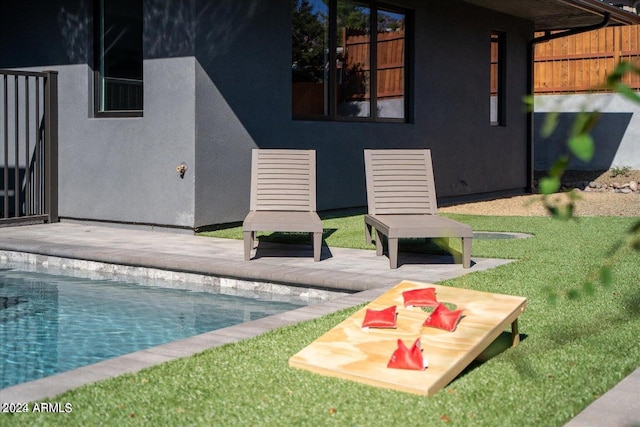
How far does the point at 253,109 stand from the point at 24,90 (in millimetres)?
3046

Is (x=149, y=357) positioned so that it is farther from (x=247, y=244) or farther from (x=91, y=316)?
(x=247, y=244)

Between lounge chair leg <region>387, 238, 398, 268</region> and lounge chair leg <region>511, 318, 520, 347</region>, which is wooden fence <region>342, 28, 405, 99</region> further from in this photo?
lounge chair leg <region>511, 318, 520, 347</region>

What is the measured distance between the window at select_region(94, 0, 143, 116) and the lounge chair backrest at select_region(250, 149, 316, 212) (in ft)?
6.94

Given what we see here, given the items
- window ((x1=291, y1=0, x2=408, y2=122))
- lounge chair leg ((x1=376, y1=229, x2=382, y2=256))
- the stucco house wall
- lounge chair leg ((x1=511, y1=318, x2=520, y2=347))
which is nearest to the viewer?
lounge chair leg ((x1=511, y1=318, x2=520, y2=347))

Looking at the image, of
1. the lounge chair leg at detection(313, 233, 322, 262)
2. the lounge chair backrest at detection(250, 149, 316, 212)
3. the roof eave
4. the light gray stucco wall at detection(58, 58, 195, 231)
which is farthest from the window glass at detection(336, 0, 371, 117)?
the lounge chair leg at detection(313, 233, 322, 262)

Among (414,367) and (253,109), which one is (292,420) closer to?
(414,367)

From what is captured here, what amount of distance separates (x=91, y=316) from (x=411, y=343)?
2900 millimetres

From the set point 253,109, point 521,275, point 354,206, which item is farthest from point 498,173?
point 521,275

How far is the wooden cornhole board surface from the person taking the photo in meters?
3.39

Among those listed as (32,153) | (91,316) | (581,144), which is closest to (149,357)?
(91,316)

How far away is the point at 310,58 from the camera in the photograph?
10.8 metres

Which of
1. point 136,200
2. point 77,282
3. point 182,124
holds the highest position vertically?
point 182,124

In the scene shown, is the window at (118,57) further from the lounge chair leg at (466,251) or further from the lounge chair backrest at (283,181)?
the lounge chair leg at (466,251)

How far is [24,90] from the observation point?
417 inches
